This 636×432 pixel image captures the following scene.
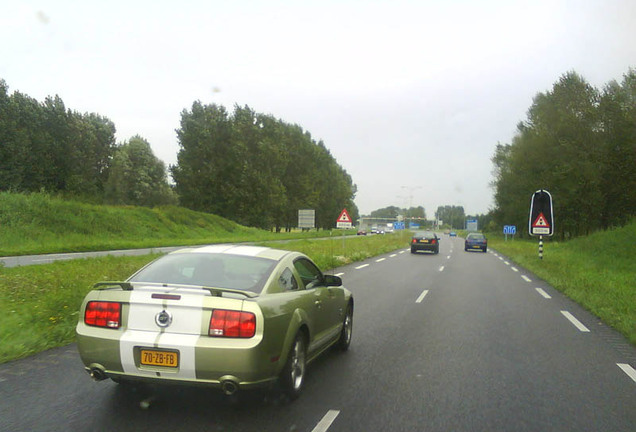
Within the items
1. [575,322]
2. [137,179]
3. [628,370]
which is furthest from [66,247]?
[137,179]

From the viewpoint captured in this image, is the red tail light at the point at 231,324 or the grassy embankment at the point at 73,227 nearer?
the red tail light at the point at 231,324

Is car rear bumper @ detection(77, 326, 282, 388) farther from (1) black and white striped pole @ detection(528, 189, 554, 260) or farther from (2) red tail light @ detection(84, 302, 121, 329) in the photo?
(1) black and white striped pole @ detection(528, 189, 554, 260)

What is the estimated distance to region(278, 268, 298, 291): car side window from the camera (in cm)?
484

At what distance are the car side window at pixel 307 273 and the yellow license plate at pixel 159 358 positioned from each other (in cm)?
175

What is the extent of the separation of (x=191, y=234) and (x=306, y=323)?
3824 centimetres

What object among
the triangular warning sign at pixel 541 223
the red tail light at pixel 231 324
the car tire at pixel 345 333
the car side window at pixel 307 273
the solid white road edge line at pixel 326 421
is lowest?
the solid white road edge line at pixel 326 421

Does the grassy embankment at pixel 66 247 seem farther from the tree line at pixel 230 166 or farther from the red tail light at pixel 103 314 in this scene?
the tree line at pixel 230 166

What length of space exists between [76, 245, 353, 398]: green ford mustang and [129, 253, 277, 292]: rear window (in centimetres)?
2

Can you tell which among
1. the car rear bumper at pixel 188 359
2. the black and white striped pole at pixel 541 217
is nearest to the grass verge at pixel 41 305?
the car rear bumper at pixel 188 359

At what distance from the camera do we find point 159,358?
4004mm

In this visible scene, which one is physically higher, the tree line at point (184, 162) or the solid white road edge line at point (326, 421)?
the tree line at point (184, 162)

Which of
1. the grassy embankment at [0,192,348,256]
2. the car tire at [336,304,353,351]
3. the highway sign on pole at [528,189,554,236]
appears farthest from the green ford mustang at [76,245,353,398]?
the highway sign on pole at [528,189,554,236]

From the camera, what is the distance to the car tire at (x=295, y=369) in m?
4.48

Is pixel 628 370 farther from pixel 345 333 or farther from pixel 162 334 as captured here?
pixel 162 334
